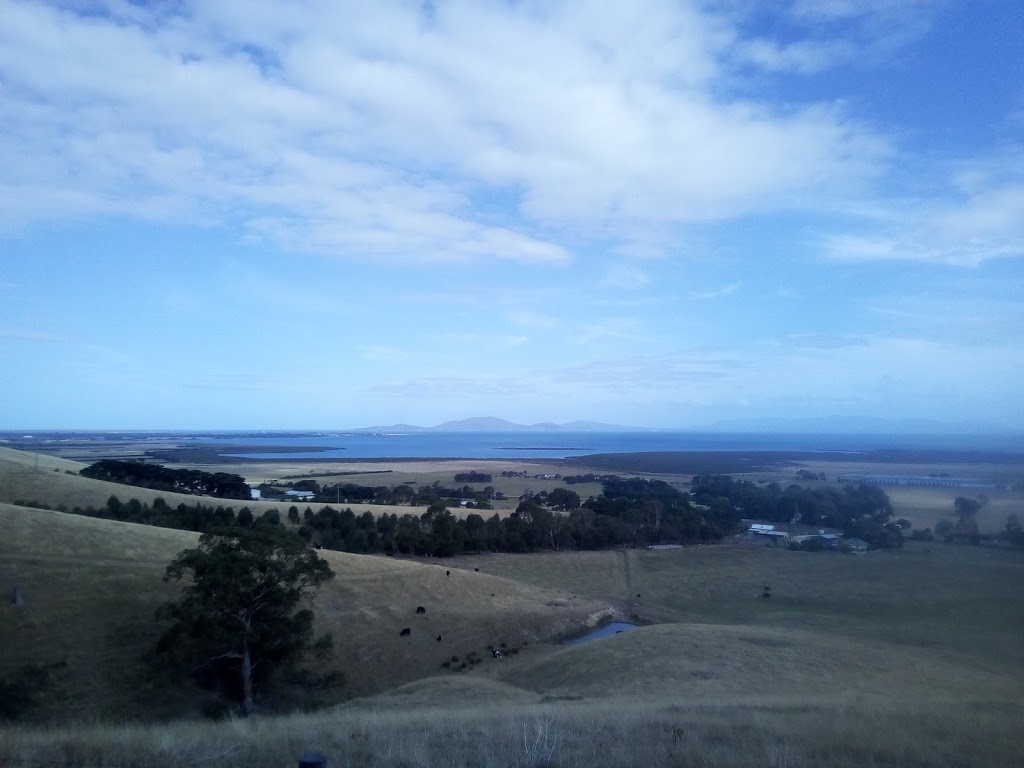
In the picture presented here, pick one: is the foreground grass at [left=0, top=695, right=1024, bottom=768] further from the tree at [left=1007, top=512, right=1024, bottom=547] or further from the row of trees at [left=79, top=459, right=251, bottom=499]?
the row of trees at [left=79, top=459, right=251, bottom=499]

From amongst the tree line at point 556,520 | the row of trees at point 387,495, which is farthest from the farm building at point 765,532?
the row of trees at point 387,495

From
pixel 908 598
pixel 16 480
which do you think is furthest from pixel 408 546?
pixel 908 598

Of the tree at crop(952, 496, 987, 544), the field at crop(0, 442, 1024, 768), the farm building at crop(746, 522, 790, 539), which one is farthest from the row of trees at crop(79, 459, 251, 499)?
the tree at crop(952, 496, 987, 544)

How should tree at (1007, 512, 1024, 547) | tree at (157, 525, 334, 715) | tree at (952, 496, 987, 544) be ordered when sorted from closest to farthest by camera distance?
tree at (1007, 512, 1024, 547) → tree at (952, 496, 987, 544) → tree at (157, 525, 334, 715)

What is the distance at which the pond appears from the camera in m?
31.4

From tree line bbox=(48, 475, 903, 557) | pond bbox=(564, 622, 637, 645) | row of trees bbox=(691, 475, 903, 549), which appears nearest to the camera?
pond bbox=(564, 622, 637, 645)

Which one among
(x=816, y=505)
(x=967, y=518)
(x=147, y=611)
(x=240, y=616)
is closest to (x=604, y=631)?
(x=967, y=518)

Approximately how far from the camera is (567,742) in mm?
8859

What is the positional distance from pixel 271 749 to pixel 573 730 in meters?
4.12

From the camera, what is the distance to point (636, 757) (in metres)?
8.08

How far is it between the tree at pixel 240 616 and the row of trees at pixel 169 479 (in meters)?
44.8

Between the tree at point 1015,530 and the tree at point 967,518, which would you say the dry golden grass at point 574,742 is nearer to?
the tree at point 1015,530

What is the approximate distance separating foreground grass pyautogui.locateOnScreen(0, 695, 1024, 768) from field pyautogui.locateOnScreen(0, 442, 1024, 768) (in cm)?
5

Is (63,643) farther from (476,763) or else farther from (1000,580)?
(1000,580)
